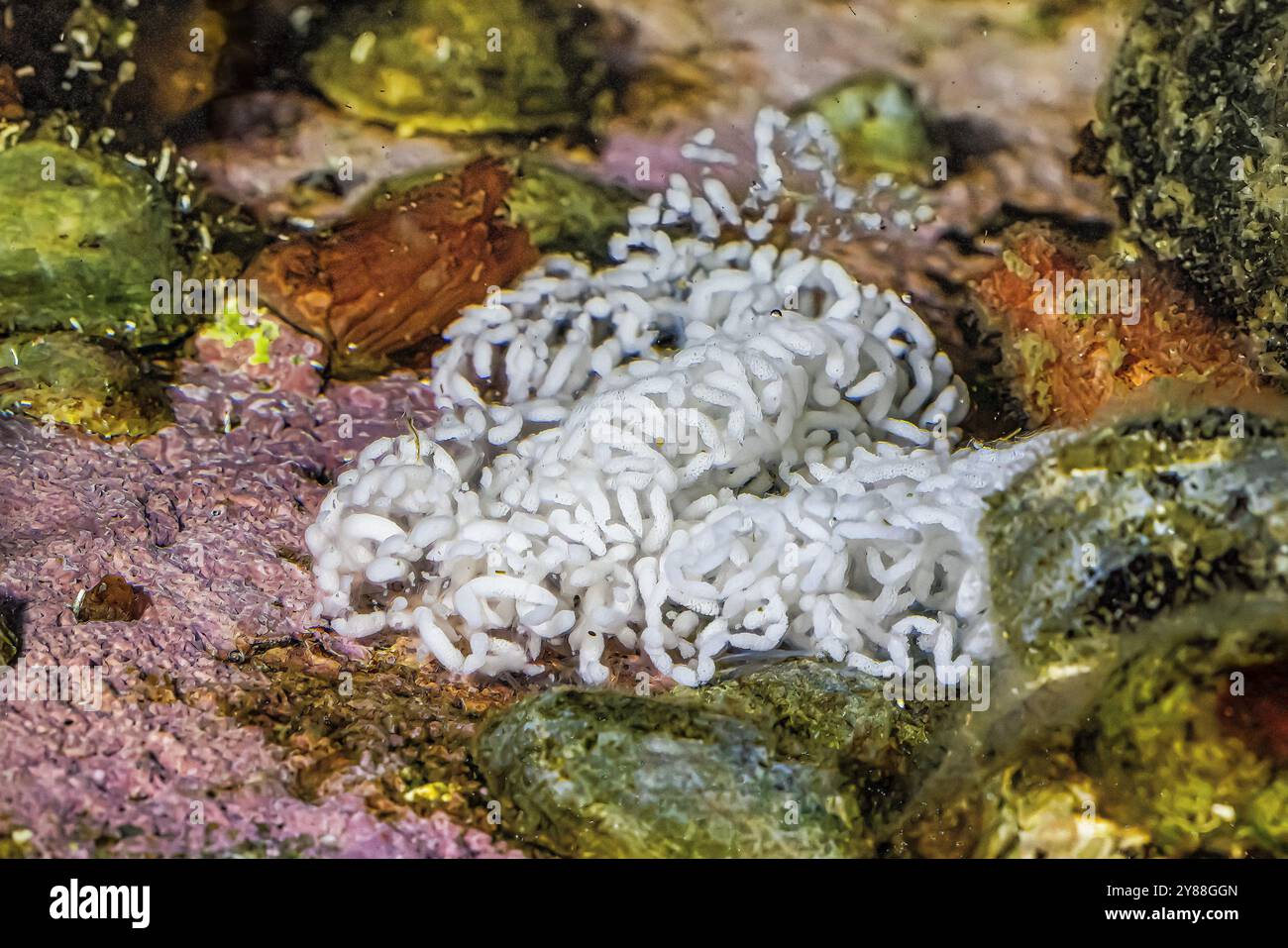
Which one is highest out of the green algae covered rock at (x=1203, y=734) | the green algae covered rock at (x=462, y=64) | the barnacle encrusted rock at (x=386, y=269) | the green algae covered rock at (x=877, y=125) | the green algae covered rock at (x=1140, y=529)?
the green algae covered rock at (x=462, y=64)

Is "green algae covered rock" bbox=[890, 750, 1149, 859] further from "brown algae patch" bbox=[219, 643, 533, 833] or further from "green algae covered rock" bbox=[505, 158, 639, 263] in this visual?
"green algae covered rock" bbox=[505, 158, 639, 263]

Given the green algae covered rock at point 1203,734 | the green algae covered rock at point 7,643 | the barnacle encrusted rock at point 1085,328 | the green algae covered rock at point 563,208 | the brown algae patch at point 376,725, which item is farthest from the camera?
the green algae covered rock at point 563,208

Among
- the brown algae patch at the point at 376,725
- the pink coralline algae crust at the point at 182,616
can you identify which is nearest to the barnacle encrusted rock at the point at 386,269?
the pink coralline algae crust at the point at 182,616

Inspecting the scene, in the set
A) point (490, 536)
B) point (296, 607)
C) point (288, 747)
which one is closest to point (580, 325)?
point (490, 536)

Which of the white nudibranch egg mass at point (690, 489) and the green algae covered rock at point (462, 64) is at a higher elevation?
the green algae covered rock at point (462, 64)

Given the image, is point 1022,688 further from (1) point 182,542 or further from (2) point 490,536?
(1) point 182,542

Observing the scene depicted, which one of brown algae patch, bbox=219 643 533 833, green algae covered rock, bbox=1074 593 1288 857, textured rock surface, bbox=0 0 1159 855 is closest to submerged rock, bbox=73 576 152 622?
textured rock surface, bbox=0 0 1159 855

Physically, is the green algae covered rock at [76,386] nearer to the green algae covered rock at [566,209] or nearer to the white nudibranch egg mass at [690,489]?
the white nudibranch egg mass at [690,489]
